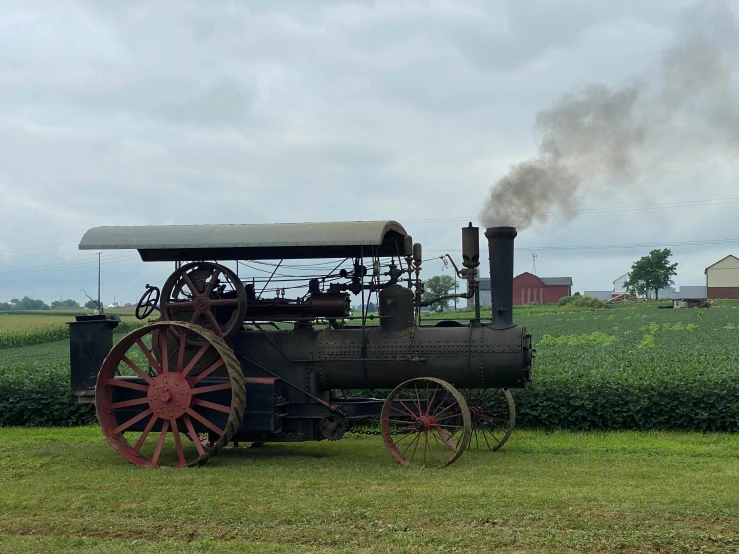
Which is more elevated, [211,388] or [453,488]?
[211,388]

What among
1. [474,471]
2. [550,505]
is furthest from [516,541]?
[474,471]

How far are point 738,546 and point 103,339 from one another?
26.5 ft

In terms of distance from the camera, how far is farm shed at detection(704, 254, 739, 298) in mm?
100062

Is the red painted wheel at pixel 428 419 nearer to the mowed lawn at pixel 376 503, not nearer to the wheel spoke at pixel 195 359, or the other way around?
the mowed lawn at pixel 376 503

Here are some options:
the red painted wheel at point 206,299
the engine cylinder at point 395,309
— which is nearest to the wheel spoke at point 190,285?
the red painted wheel at point 206,299

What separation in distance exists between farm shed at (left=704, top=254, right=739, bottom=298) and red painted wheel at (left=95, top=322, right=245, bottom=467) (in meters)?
98.5

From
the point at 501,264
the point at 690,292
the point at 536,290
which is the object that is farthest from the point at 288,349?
the point at 690,292

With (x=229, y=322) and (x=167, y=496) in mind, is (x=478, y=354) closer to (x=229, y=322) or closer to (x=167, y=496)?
(x=229, y=322)

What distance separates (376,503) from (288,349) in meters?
3.52

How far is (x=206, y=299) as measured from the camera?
420 inches

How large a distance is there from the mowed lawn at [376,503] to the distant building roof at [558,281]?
324 ft

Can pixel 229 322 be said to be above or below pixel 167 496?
above

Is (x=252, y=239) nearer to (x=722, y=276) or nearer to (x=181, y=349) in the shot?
(x=181, y=349)

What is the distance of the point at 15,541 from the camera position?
6.91m
